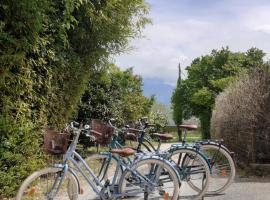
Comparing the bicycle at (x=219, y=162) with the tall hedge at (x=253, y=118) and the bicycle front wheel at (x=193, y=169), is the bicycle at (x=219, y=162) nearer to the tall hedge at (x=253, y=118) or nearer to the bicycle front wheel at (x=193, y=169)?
the bicycle front wheel at (x=193, y=169)

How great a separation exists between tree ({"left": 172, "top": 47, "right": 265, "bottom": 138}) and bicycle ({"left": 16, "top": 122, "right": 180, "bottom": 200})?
2019 cm

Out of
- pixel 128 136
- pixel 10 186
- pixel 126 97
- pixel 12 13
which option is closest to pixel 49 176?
pixel 10 186

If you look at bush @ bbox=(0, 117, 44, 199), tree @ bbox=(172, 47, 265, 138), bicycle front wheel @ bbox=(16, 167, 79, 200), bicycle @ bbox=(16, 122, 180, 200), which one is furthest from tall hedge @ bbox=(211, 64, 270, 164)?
tree @ bbox=(172, 47, 265, 138)

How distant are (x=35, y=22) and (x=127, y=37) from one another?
4024 mm

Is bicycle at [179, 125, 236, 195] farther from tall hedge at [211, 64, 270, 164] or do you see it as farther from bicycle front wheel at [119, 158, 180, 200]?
tall hedge at [211, 64, 270, 164]

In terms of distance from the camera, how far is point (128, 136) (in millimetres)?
6840

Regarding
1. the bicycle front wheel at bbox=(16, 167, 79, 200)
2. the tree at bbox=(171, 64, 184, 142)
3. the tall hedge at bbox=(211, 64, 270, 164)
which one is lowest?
the bicycle front wheel at bbox=(16, 167, 79, 200)

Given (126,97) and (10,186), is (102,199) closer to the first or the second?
(10,186)

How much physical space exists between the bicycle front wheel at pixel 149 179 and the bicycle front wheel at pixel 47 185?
25.6 inches

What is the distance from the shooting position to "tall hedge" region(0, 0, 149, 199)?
20.7ft

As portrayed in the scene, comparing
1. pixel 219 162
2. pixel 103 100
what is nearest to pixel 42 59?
pixel 219 162

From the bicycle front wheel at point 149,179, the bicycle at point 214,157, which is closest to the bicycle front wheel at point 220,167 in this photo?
the bicycle at point 214,157

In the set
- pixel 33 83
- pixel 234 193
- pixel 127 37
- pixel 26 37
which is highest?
pixel 127 37

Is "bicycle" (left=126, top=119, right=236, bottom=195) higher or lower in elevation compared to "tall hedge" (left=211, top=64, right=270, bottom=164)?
lower
